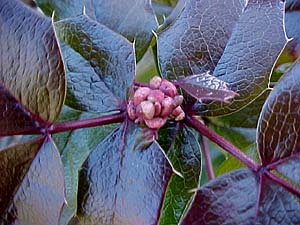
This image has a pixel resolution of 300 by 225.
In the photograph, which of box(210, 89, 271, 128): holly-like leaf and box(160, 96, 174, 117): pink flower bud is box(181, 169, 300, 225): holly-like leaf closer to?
box(160, 96, 174, 117): pink flower bud

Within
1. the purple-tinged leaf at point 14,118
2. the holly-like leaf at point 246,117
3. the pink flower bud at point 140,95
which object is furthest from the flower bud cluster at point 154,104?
the holly-like leaf at point 246,117

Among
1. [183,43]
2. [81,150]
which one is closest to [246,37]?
[183,43]

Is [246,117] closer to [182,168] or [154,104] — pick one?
[182,168]

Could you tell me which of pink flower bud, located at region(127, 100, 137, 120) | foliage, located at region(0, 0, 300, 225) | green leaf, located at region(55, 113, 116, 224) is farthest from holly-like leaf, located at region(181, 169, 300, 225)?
green leaf, located at region(55, 113, 116, 224)

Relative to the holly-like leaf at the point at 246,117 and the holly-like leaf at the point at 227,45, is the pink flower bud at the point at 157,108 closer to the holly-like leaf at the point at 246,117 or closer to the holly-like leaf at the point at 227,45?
the holly-like leaf at the point at 227,45

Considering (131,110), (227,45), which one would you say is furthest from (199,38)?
(131,110)
